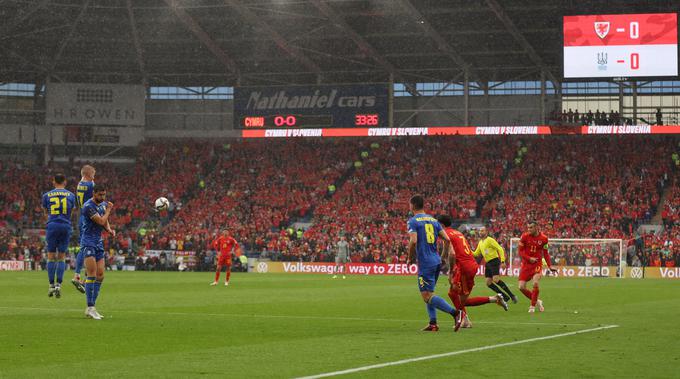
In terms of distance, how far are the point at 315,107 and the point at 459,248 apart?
4755cm

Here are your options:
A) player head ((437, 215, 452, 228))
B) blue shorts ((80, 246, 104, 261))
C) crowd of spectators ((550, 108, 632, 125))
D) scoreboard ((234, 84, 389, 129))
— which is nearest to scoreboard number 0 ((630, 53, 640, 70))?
crowd of spectators ((550, 108, 632, 125))

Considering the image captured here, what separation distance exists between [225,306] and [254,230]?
37.6 meters

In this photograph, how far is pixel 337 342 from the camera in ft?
46.3

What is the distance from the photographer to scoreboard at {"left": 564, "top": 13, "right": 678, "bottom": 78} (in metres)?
50.2

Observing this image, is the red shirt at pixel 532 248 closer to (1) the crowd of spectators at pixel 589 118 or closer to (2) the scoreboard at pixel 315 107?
(1) the crowd of spectators at pixel 589 118

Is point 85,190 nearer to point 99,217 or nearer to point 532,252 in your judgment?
point 99,217

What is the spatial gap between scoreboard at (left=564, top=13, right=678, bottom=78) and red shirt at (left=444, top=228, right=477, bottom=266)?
115 ft

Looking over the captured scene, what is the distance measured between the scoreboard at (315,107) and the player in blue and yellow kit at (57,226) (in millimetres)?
44798

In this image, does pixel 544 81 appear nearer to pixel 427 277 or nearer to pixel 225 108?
pixel 225 108

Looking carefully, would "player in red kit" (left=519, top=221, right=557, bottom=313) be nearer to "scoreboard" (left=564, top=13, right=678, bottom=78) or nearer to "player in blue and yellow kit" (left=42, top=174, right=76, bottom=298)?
"player in blue and yellow kit" (left=42, top=174, right=76, bottom=298)

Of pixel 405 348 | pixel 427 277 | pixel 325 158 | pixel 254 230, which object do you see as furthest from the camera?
pixel 325 158

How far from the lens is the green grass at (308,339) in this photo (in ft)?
36.1

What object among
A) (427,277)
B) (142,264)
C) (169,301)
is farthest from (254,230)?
(427,277)

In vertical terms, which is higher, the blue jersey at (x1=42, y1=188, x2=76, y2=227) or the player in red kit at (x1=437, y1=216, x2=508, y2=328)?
the blue jersey at (x1=42, y1=188, x2=76, y2=227)
